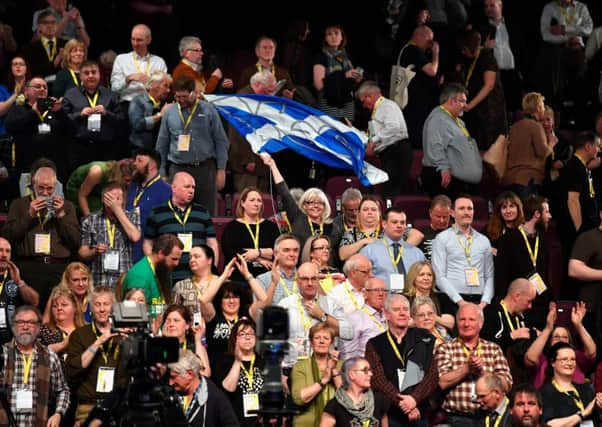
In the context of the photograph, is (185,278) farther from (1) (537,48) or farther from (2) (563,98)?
(1) (537,48)

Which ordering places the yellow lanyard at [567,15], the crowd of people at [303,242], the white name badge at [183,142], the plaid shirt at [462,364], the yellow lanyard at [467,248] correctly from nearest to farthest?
the crowd of people at [303,242], the plaid shirt at [462,364], the yellow lanyard at [467,248], the white name badge at [183,142], the yellow lanyard at [567,15]

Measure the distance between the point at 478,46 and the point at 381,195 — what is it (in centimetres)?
186

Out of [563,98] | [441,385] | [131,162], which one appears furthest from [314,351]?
[563,98]

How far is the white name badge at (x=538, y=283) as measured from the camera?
43.3 ft

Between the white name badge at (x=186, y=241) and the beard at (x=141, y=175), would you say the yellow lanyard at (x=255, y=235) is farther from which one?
the beard at (x=141, y=175)

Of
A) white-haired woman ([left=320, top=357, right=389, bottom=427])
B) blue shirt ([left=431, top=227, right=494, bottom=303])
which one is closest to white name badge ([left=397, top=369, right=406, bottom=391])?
white-haired woman ([left=320, top=357, right=389, bottom=427])

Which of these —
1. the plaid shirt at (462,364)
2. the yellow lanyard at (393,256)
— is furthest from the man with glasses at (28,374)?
the yellow lanyard at (393,256)

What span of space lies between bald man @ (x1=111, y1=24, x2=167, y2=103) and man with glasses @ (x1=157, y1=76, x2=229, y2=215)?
2.08 feet

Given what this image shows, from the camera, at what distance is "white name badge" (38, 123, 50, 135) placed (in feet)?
44.8

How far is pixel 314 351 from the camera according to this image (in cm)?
1128

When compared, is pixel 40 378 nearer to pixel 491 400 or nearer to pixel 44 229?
pixel 44 229

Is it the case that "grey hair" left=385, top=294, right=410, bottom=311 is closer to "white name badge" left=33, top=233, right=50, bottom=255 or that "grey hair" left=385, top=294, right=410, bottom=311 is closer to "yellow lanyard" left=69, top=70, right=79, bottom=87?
"white name badge" left=33, top=233, right=50, bottom=255

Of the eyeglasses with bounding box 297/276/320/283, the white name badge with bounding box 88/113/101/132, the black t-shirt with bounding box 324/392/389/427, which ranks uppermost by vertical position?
the white name badge with bounding box 88/113/101/132

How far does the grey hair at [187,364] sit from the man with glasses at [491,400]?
1.88 meters
